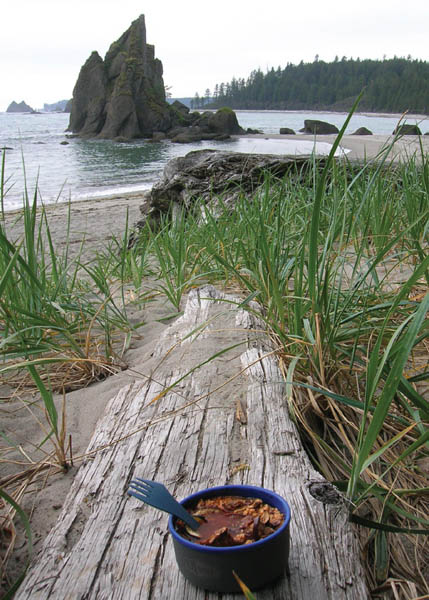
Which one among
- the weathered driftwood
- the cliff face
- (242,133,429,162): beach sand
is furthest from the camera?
the cliff face

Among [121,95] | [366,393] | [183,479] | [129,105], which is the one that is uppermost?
[121,95]

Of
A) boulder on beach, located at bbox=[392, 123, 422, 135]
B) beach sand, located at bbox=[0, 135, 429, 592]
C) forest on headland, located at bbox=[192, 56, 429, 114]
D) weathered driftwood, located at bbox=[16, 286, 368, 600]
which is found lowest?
beach sand, located at bbox=[0, 135, 429, 592]

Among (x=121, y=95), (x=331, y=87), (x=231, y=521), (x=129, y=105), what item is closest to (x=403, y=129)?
(x=231, y=521)

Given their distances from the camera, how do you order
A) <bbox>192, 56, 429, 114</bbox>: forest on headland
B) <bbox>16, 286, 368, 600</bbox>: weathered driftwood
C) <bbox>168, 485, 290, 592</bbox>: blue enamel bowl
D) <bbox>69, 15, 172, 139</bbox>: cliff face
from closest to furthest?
<bbox>168, 485, 290, 592</bbox>: blue enamel bowl → <bbox>16, 286, 368, 600</bbox>: weathered driftwood → <bbox>69, 15, 172, 139</bbox>: cliff face → <bbox>192, 56, 429, 114</bbox>: forest on headland

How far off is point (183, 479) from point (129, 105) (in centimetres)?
4550

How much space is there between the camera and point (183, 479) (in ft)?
3.97

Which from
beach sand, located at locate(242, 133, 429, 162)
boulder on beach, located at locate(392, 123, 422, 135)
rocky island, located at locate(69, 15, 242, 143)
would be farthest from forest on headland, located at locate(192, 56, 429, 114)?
boulder on beach, located at locate(392, 123, 422, 135)

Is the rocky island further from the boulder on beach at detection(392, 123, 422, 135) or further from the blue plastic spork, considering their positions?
the blue plastic spork

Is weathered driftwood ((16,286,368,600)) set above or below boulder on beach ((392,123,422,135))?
below

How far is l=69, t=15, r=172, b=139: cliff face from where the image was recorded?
1674 inches

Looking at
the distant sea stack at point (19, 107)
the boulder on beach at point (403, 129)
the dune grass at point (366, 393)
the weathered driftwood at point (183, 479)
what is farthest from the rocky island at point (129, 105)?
the distant sea stack at point (19, 107)

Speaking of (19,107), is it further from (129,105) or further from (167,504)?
(167,504)

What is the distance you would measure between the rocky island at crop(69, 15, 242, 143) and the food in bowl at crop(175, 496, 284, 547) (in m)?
40.8

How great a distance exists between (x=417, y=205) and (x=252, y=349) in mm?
1742
